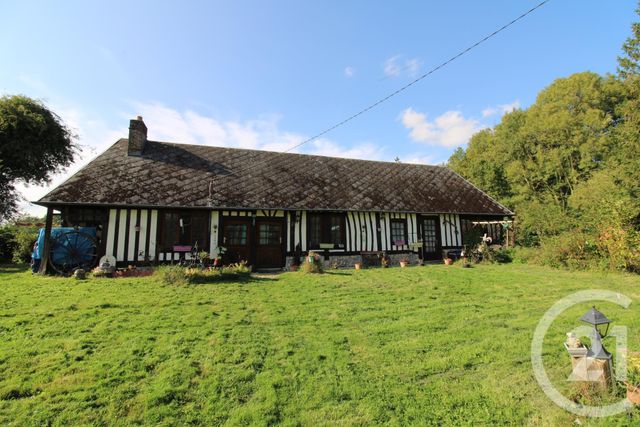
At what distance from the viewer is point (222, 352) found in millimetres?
4035

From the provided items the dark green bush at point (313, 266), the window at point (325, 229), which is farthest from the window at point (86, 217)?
the window at point (325, 229)

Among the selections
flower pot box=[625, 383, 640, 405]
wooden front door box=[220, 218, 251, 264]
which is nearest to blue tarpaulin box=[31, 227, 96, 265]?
wooden front door box=[220, 218, 251, 264]

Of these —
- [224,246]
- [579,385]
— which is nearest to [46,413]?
[579,385]

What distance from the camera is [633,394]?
109 inches

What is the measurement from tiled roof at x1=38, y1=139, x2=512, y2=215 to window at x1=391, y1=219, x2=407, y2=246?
24.5 inches

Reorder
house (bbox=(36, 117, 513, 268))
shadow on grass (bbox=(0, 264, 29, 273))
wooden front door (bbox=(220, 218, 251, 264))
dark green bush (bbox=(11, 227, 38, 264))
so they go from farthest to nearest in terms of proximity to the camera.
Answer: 1. dark green bush (bbox=(11, 227, 38, 264))
2. wooden front door (bbox=(220, 218, 251, 264))
3. shadow on grass (bbox=(0, 264, 29, 273))
4. house (bbox=(36, 117, 513, 268))

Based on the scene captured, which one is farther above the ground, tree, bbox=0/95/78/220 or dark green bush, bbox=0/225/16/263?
tree, bbox=0/95/78/220

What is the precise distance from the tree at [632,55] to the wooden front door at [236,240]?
19068 mm

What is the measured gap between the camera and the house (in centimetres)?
1030

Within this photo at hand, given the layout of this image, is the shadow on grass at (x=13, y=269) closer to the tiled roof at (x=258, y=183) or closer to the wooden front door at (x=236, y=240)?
the tiled roof at (x=258, y=183)

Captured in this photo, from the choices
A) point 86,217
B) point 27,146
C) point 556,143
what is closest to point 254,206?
point 86,217

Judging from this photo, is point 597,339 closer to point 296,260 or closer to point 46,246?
point 296,260

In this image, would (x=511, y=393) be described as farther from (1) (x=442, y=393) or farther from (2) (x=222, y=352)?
(2) (x=222, y=352)

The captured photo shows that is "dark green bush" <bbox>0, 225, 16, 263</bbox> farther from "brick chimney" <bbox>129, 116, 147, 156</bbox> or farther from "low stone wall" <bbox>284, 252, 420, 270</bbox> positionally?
"low stone wall" <bbox>284, 252, 420, 270</bbox>
